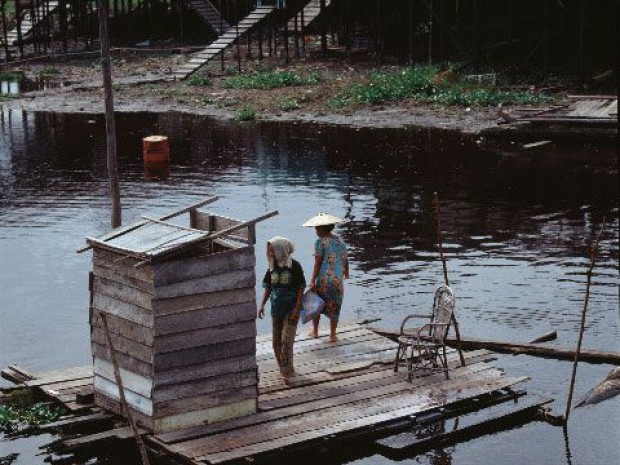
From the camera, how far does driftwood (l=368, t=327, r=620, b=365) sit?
1480 centimetres

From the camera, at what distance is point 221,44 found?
45062 mm

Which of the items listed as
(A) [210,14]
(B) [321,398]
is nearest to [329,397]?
(B) [321,398]

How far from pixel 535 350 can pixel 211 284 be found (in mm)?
4942

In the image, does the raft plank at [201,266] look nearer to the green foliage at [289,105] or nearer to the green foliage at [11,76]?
the green foliage at [289,105]

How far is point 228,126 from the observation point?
114ft

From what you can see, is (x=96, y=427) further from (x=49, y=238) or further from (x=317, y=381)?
(x=49, y=238)

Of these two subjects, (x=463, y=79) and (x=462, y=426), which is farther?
(x=463, y=79)

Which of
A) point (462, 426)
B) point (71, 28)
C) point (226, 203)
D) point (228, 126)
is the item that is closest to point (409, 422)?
point (462, 426)

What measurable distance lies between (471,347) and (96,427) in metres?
5.00

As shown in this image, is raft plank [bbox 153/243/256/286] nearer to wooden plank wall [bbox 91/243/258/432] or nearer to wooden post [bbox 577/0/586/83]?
wooden plank wall [bbox 91/243/258/432]

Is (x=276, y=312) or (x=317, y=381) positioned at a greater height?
(x=276, y=312)

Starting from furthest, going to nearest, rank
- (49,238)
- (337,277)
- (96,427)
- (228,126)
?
(228,126), (49,238), (337,277), (96,427)

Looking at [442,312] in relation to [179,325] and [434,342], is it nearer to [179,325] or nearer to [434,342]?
[434,342]

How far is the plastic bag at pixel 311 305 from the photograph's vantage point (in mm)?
14289
